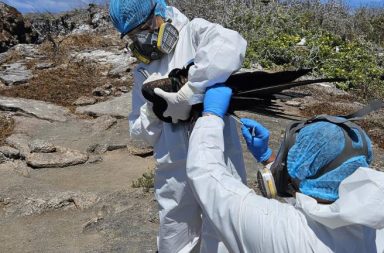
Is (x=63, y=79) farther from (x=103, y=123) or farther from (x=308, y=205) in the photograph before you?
(x=308, y=205)

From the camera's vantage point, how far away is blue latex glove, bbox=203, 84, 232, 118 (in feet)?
5.82

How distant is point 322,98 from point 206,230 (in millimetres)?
6259

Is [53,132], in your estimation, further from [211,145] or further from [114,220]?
[211,145]

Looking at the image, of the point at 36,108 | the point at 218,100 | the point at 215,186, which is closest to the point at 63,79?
the point at 36,108

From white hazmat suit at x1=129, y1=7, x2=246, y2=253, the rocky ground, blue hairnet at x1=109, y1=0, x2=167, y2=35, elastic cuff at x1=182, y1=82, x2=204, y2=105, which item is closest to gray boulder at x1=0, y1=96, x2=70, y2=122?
the rocky ground

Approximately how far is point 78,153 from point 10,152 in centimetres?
76

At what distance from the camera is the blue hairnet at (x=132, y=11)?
242 centimetres

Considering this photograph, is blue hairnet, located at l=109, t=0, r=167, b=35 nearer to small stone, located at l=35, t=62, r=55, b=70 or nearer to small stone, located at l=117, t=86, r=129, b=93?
small stone, located at l=117, t=86, r=129, b=93

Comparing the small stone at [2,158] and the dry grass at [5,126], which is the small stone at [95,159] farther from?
the dry grass at [5,126]

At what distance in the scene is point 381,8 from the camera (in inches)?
596

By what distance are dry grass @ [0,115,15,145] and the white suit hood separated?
5.74m

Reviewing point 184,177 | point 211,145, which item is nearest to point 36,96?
point 184,177

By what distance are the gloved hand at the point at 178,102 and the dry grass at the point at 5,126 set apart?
4.60 m

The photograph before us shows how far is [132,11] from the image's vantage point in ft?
7.98
